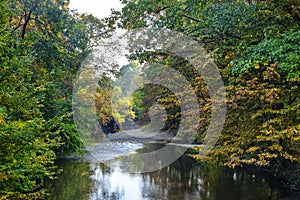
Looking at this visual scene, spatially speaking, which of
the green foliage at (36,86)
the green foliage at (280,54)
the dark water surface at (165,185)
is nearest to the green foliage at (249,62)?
the green foliage at (280,54)

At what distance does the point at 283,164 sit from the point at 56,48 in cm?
752

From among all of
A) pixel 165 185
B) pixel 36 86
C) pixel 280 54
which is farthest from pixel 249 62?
pixel 165 185

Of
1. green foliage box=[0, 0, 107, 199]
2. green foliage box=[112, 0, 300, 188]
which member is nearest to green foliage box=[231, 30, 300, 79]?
green foliage box=[112, 0, 300, 188]

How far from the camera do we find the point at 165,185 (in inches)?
327

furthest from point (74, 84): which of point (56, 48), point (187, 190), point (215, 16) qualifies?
point (215, 16)

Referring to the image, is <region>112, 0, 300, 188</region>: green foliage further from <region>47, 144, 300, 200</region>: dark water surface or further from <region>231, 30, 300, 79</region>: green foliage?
<region>47, 144, 300, 200</region>: dark water surface

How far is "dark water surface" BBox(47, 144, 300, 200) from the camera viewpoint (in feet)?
23.6

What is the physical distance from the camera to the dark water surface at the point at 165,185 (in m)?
7.20

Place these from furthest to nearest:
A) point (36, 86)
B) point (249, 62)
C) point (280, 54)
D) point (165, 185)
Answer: point (165, 185)
point (36, 86)
point (249, 62)
point (280, 54)

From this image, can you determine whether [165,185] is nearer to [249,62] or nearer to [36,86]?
[36,86]

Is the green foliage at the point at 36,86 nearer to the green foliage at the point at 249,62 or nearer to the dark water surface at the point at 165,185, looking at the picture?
the dark water surface at the point at 165,185

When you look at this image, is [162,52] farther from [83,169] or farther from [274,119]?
[83,169]

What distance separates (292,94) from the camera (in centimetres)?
641

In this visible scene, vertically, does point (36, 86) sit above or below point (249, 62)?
below
